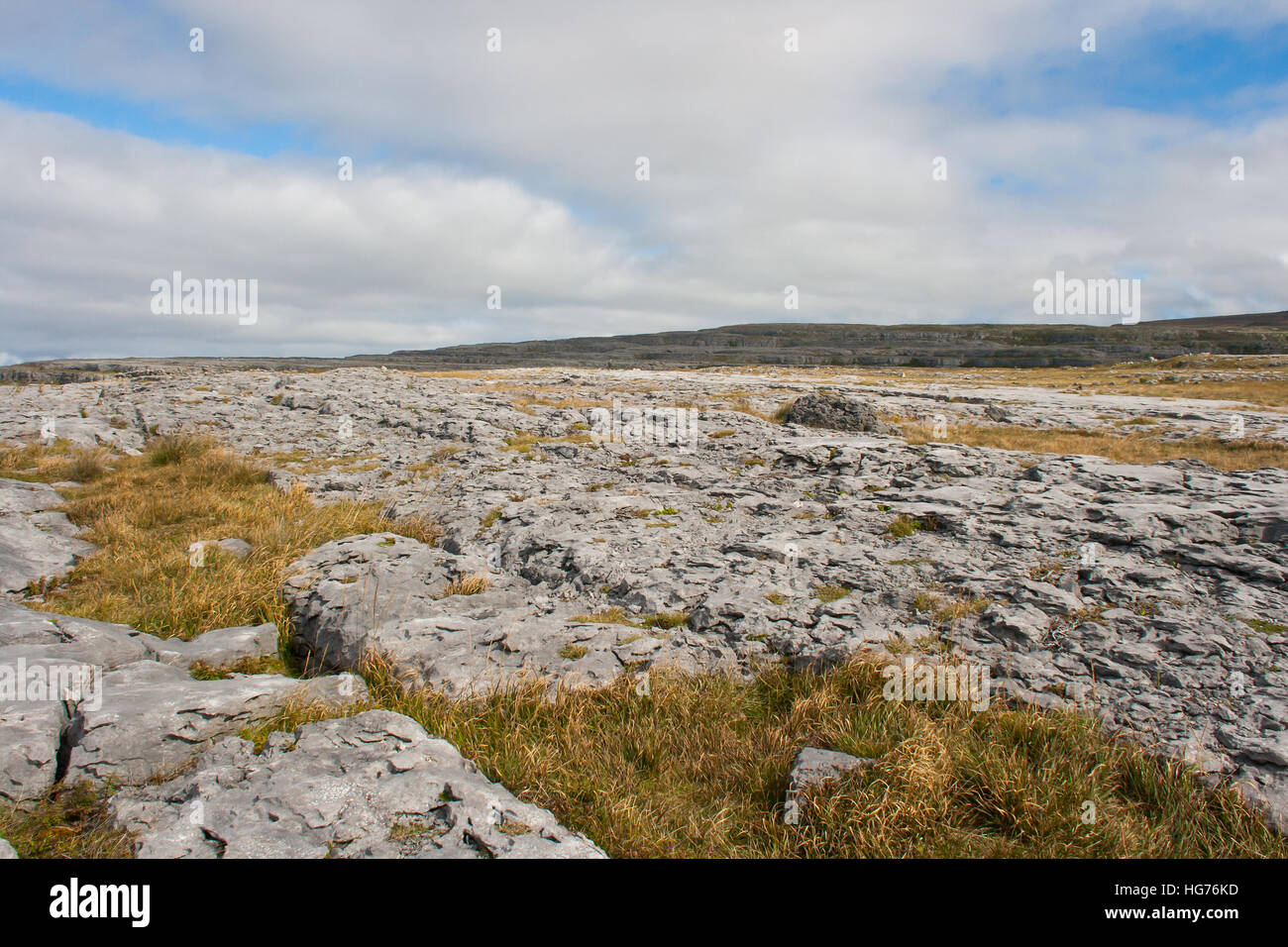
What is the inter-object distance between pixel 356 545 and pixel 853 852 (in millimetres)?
6870

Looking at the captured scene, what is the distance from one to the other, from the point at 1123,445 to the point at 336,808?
25395 millimetres

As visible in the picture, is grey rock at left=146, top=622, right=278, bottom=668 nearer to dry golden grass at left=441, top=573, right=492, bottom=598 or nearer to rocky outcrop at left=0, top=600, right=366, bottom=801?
rocky outcrop at left=0, top=600, right=366, bottom=801

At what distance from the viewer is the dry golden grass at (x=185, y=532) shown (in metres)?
6.43

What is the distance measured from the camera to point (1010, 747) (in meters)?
4.46

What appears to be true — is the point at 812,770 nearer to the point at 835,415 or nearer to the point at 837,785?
the point at 837,785

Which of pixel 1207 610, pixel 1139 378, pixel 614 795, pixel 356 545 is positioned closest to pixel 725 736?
pixel 614 795

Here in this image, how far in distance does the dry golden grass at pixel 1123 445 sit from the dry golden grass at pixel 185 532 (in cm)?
1594

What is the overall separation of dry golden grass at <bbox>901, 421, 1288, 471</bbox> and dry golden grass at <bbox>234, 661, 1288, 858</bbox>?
14.5m

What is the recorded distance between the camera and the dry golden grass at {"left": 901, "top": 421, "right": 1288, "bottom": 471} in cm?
1858

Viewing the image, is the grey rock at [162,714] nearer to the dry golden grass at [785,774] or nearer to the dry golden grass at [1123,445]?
the dry golden grass at [785,774]

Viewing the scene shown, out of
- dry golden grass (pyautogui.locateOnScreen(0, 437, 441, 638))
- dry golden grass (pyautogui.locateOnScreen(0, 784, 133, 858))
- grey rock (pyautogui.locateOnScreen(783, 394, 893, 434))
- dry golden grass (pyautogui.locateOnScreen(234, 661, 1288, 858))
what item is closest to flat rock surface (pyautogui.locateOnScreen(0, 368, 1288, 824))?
dry golden grass (pyautogui.locateOnScreen(234, 661, 1288, 858))

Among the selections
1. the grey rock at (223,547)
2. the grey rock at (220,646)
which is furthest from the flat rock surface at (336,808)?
the grey rock at (223,547)
